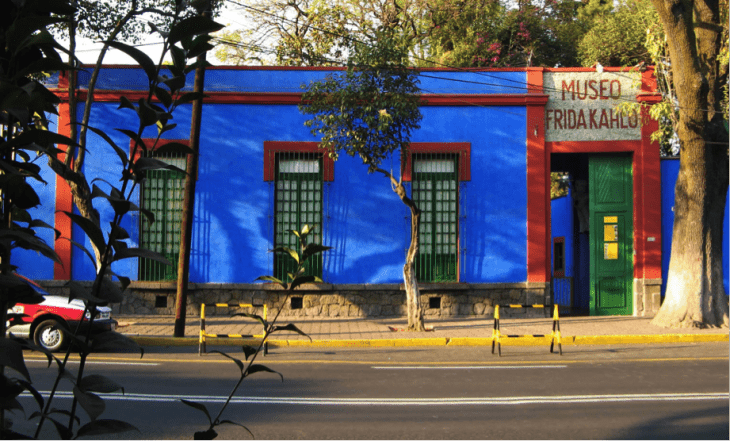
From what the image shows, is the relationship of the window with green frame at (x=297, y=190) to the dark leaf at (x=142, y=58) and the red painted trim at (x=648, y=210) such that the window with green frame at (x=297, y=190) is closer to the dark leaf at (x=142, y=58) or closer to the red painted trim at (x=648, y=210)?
the red painted trim at (x=648, y=210)

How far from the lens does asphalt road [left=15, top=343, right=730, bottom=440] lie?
21.0ft

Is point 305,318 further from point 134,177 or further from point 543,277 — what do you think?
point 134,177

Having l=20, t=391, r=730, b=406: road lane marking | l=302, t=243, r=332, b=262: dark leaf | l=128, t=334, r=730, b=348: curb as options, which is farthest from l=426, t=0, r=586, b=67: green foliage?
l=302, t=243, r=332, b=262: dark leaf

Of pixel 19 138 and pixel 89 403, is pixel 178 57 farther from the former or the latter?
pixel 89 403

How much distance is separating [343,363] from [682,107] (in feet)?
32.5

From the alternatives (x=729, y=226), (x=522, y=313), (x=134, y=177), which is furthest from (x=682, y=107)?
(x=134, y=177)

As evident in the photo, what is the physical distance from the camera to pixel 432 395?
802 cm

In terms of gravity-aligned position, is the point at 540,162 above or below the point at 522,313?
above

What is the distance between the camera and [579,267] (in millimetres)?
20922

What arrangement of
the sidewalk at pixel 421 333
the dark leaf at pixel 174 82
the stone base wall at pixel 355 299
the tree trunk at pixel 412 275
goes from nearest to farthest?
1. the dark leaf at pixel 174 82
2. the sidewalk at pixel 421 333
3. the tree trunk at pixel 412 275
4. the stone base wall at pixel 355 299

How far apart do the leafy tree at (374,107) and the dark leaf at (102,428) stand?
40.8 ft

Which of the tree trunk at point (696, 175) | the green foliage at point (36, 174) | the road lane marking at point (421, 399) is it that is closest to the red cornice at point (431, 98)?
the tree trunk at point (696, 175)

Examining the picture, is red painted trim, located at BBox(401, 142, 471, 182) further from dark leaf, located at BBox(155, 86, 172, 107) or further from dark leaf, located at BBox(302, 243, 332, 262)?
dark leaf, located at BBox(155, 86, 172, 107)

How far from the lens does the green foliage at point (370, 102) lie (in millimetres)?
14195
